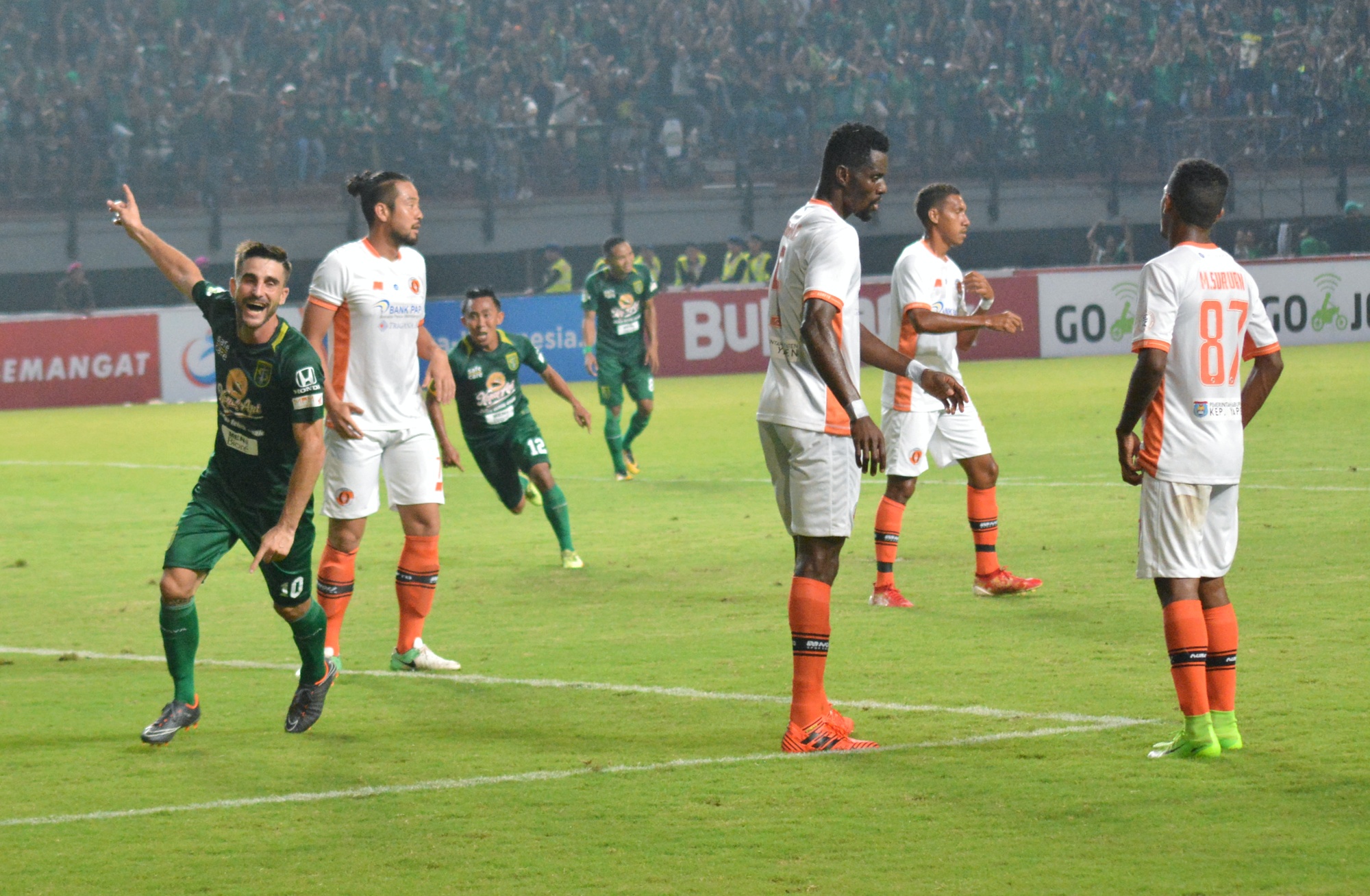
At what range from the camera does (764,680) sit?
7.09 m

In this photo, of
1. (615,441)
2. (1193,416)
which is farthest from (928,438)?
(615,441)

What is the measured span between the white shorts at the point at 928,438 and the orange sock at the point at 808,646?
3197mm

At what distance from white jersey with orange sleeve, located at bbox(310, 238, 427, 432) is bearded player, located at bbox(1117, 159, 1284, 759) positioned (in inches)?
128

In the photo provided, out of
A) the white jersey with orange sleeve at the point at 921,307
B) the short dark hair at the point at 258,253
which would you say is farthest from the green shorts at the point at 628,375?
the short dark hair at the point at 258,253

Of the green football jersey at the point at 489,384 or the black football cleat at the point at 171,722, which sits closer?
the black football cleat at the point at 171,722

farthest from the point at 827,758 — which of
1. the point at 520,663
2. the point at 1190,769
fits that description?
the point at 520,663

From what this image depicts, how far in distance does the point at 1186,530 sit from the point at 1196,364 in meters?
0.54

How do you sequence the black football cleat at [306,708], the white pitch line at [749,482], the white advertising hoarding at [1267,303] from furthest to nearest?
the white advertising hoarding at [1267,303] < the white pitch line at [749,482] < the black football cleat at [306,708]

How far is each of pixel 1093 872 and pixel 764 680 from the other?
2765mm

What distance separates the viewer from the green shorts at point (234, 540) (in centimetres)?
628

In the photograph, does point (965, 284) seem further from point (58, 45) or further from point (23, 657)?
point (58, 45)

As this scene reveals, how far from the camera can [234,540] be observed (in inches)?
255

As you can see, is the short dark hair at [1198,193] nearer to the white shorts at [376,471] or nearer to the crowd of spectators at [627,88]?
the white shorts at [376,471]

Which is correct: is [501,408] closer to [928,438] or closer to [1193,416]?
[928,438]
